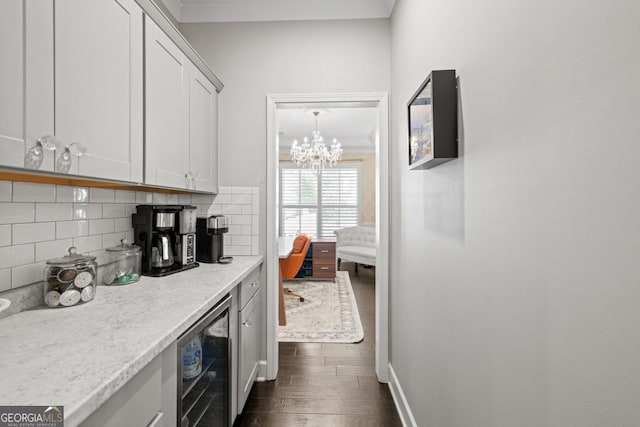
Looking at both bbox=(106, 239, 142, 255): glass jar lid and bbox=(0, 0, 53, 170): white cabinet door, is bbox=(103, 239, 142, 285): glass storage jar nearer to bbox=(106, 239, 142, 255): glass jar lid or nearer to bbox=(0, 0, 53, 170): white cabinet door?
bbox=(106, 239, 142, 255): glass jar lid

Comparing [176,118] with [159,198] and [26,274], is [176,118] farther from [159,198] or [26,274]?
[26,274]

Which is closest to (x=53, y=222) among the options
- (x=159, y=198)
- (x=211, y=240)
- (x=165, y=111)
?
(x=165, y=111)

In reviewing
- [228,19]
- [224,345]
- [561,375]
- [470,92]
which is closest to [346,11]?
[228,19]

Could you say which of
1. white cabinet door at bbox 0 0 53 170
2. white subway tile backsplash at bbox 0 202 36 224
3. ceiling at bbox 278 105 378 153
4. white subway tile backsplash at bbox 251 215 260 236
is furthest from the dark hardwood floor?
ceiling at bbox 278 105 378 153

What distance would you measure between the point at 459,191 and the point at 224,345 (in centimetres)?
138

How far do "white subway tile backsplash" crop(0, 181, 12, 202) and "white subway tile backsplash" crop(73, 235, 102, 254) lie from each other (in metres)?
0.37

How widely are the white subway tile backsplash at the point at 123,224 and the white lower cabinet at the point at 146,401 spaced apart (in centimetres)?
103

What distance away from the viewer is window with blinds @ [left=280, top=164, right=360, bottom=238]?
728 centimetres

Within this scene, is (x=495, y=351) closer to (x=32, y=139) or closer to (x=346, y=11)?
(x=32, y=139)

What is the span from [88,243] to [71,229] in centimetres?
13

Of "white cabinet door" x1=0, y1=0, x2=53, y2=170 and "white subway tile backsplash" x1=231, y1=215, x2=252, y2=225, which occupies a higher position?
"white cabinet door" x1=0, y1=0, x2=53, y2=170

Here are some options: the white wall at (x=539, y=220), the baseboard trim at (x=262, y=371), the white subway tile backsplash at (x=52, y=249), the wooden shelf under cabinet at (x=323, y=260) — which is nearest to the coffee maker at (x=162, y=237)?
the white subway tile backsplash at (x=52, y=249)

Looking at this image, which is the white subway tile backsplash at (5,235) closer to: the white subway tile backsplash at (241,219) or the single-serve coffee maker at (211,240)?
the single-serve coffee maker at (211,240)

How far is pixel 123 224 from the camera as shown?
1912mm
